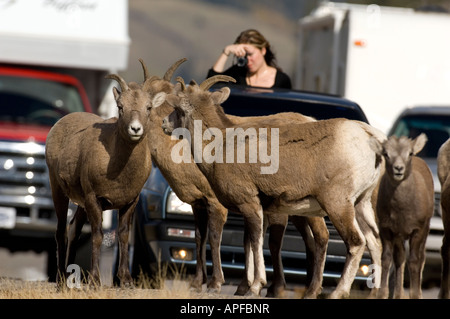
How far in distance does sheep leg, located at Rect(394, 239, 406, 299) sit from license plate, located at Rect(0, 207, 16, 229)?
545cm

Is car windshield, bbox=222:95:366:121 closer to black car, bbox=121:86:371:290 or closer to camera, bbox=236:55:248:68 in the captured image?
black car, bbox=121:86:371:290

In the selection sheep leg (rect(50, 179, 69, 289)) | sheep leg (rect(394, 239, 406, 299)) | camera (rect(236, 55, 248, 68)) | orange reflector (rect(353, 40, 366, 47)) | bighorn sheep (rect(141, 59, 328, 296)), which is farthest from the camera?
orange reflector (rect(353, 40, 366, 47))

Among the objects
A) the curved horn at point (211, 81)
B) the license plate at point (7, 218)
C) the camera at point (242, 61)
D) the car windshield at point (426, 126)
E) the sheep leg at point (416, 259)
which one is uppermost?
the curved horn at point (211, 81)

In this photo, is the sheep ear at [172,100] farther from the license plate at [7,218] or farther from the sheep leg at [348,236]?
the license plate at [7,218]

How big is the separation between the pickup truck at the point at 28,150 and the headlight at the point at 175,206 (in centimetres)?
345

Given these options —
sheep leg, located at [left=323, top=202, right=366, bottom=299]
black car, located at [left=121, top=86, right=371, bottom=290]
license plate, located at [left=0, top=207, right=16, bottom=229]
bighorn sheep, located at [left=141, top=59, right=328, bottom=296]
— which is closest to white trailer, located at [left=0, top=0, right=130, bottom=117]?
license plate, located at [left=0, top=207, right=16, bottom=229]

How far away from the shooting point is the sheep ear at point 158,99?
29.0 feet

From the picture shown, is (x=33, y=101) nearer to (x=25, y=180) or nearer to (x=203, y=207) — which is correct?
(x=25, y=180)

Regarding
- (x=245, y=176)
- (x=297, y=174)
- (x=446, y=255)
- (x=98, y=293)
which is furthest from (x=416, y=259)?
(x=98, y=293)

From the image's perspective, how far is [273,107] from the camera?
11.2 metres

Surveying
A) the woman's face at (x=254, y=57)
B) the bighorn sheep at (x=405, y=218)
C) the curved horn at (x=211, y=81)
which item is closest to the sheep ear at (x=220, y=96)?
the curved horn at (x=211, y=81)

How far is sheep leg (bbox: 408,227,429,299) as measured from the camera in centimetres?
995

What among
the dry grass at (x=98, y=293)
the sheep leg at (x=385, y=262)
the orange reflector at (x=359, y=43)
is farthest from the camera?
the orange reflector at (x=359, y=43)

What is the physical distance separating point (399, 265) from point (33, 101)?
6317 mm
